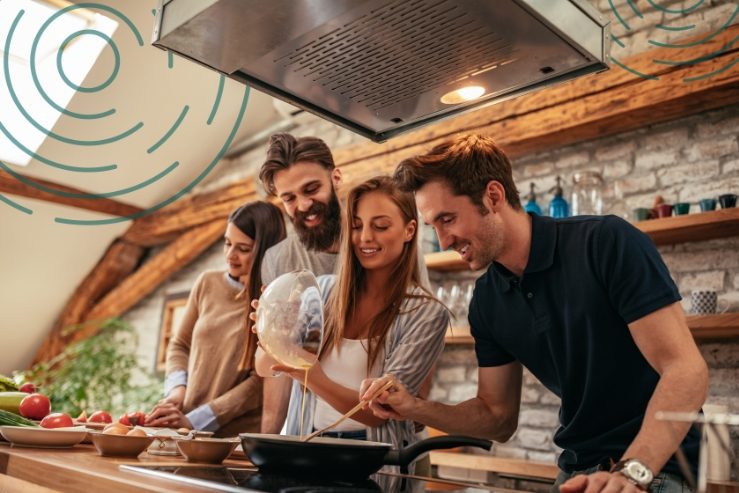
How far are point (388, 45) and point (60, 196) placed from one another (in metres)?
4.45

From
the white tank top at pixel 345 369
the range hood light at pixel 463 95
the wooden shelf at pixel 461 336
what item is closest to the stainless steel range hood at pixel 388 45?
the range hood light at pixel 463 95

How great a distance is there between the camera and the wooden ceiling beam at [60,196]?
539 centimetres

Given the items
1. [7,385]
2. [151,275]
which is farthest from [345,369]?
[151,275]

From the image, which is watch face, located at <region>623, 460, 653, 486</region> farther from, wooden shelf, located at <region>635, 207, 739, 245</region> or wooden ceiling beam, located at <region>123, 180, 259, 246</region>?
wooden ceiling beam, located at <region>123, 180, 259, 246</region>

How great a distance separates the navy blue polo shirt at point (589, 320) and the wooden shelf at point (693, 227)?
1.60 m

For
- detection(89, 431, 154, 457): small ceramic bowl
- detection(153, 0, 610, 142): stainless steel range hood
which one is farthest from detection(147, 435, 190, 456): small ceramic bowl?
detection(153, 0, 610, 142): stainless steel range hood

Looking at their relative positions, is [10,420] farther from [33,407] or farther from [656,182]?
[656,182]

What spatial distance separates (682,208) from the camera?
305 cm

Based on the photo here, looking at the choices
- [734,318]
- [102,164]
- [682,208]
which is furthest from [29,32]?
[734,318]

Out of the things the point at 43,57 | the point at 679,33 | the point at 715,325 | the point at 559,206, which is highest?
the point at 43,57

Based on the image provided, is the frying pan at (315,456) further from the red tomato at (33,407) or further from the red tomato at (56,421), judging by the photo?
the red tomato at (33,407)

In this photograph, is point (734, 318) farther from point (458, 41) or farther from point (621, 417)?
point (458, 41)

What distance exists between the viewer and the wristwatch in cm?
107

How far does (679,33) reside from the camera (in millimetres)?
3398
